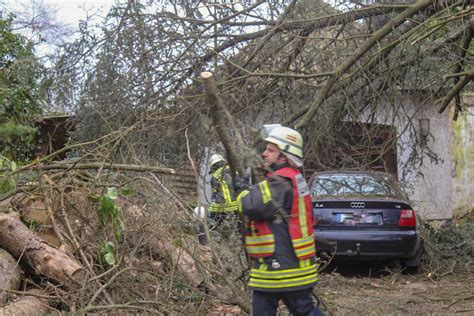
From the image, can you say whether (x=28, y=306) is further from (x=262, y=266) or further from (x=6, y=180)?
(x=262, y=266)

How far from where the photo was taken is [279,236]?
4648mm

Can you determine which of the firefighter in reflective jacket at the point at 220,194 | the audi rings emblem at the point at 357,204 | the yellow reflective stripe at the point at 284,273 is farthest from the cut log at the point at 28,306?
the audi rings emblem at the point at 357,204

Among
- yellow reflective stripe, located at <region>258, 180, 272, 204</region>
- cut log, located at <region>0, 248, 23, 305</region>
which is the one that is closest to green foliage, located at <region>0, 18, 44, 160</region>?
cut log, located at <region>0, 248, 23, 305</region>

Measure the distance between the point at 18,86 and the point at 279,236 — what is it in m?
6.57

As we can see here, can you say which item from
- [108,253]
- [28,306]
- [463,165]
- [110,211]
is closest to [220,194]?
[110,211]

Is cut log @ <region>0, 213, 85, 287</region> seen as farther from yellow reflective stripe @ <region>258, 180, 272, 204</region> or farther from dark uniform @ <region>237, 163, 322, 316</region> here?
yellow reflective stripe @ <region>258, 180, 272, 204</region>

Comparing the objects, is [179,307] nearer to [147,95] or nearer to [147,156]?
[147,156]

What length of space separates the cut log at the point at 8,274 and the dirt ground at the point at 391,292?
2.72 metres

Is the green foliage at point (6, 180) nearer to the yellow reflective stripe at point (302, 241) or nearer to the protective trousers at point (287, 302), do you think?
the protective trousers at point (287, 302)

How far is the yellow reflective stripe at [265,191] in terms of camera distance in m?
4.51

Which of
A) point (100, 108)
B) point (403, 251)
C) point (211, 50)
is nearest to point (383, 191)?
point (403, 251)

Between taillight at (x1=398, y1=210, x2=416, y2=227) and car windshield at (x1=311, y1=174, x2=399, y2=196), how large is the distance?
23.6 inches

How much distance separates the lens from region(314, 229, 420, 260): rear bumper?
30.5ft

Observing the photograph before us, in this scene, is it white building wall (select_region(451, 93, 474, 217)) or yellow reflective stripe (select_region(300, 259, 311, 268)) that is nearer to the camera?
yellow reflective stripe (select_region(300, 259, 311, 268))
